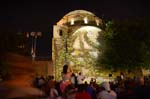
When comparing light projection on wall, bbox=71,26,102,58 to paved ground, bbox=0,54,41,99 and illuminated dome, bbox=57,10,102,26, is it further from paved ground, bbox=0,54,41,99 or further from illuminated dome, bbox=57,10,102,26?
paved ground, bbox=0,54,41,99

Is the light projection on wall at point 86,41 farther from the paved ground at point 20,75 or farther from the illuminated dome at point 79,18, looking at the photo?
the paved ground at point 20,75

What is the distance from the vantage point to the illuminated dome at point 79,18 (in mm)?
58697

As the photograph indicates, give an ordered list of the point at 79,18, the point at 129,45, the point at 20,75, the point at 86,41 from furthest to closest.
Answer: the point at 79,18, the point at 86,41, the point at 129,45, the point at 20,75

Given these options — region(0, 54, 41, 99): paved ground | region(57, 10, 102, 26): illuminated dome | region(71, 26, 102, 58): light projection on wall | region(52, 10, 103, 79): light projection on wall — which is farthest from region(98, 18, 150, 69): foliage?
region(0, 54, 41, 99): paved ground

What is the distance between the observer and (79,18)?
2335 inches

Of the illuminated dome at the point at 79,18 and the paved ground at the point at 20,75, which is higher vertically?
the illuminated dome at the point at 79,18

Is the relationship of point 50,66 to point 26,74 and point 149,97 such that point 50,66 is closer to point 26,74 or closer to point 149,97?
point 149,97

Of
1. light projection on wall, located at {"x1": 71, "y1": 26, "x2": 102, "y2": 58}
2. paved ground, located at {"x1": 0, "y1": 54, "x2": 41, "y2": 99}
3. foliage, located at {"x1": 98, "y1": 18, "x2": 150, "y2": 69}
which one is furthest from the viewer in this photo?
light projection on wall, located at {"x1": 71, "y1": 26, "x2": 102, "y2": 58}

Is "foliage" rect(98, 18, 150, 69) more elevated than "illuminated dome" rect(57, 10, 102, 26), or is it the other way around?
"illuminated dome" rect(57, 10, 102, 26)

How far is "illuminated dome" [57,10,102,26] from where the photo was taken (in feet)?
193

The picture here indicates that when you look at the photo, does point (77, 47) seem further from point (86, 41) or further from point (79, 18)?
point (79, 18)

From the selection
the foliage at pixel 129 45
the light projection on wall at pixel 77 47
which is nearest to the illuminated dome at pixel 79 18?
the light projection on wall at pixel 77 47

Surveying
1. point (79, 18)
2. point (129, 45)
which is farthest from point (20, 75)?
point (79, 18)

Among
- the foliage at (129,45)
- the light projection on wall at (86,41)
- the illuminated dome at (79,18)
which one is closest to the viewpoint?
the foliage at (129,45)
